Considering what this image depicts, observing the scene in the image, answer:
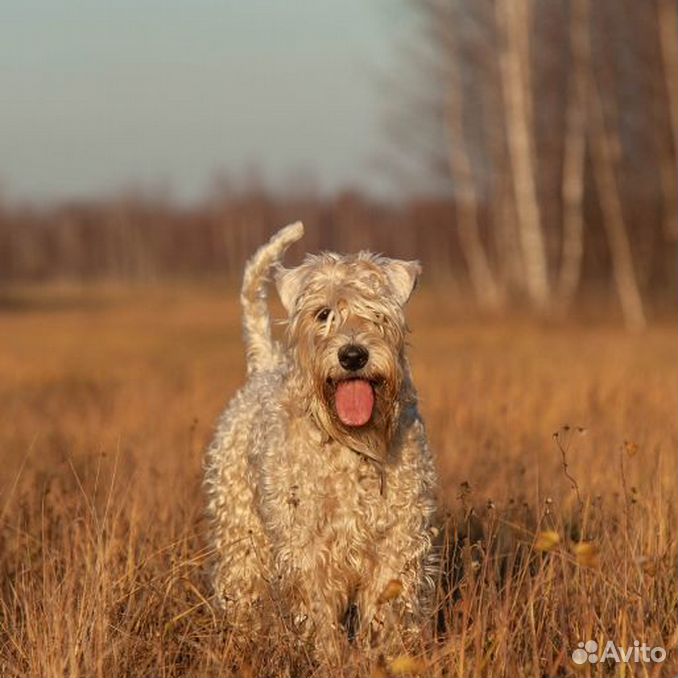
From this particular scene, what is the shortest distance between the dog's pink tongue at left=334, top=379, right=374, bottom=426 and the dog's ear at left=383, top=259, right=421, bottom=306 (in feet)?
1.45

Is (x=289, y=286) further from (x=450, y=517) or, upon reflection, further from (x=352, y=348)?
(x=450, y=517)

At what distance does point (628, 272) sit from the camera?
91.7 feet

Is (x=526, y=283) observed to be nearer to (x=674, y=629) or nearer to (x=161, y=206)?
(x=674, y=629)

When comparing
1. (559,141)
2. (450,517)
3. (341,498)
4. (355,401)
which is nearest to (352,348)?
(355,401)

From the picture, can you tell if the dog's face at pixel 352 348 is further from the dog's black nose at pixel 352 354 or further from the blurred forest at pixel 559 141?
the blurred forest at pixel 559 141

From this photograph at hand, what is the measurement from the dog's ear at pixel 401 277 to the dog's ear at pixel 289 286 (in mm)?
370

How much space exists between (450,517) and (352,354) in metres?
1.80

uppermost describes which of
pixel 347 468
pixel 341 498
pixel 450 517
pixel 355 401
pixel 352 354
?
pixel 352 354

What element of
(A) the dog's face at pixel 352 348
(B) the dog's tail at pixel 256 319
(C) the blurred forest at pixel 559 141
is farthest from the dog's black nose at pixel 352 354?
(C) the blurred forest at pixel 559 141

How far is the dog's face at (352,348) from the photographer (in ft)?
15.4

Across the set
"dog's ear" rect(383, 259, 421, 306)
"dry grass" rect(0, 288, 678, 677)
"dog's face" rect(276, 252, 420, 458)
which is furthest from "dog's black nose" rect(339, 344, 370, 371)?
"dry grass" rect(0, 288, 678, 677)

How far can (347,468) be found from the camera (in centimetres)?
499

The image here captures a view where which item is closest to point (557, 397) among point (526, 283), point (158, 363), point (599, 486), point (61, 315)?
point (599, 486)

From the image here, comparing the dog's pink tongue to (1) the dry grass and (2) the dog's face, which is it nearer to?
(2) the dog's face
